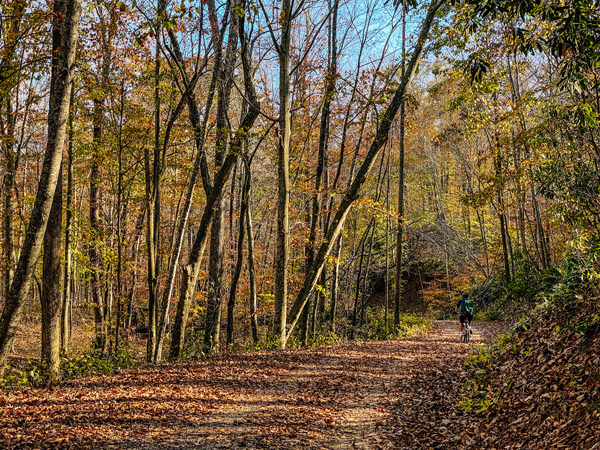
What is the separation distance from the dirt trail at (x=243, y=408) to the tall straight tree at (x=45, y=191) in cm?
109

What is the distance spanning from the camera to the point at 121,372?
792 cm

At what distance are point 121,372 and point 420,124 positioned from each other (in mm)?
24084

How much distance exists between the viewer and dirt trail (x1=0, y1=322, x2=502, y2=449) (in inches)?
198

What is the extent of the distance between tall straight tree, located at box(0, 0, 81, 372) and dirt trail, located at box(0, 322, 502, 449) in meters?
1.09

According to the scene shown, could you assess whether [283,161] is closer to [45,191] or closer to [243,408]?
[45,191]

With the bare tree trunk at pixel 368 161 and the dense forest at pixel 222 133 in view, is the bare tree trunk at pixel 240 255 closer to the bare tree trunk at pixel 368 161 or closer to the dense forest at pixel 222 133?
the dense forest at pixel 222 133

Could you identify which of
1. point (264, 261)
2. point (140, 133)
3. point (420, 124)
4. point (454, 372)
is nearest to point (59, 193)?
point (140, 133)

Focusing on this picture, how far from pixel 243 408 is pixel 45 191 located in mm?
4493

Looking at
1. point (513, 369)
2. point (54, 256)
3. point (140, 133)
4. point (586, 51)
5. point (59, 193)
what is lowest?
point (513, 369)

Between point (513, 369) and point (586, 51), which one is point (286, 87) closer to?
point (586, 51)

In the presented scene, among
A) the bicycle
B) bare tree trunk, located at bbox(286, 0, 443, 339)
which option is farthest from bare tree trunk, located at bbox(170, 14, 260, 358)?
the bicycle

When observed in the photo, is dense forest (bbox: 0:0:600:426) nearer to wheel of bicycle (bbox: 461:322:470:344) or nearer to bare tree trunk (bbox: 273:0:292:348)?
bare tree trunk (bbox: 273:0:292:348)

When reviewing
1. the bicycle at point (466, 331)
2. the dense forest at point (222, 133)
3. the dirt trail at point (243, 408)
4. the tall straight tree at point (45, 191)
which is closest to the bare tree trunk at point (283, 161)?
the dense forest at point (222, 133)

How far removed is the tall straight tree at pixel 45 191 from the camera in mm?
6230
